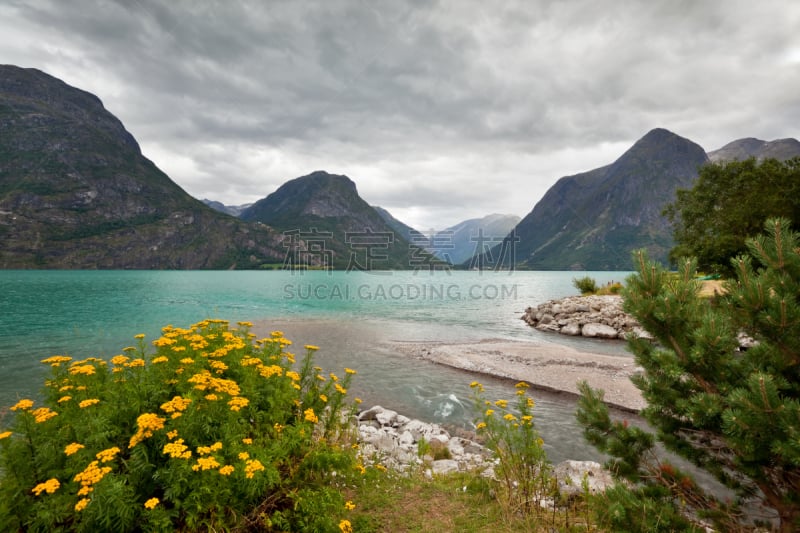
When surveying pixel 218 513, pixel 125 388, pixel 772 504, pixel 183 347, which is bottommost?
pixel 218 513

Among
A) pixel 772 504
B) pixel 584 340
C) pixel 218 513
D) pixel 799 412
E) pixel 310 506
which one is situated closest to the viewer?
pixel 799 412

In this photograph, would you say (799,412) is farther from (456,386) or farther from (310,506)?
(456,386)

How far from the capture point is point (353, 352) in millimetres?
23484

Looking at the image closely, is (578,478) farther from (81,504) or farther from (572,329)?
(572,329)

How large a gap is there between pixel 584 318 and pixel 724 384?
3450 cm

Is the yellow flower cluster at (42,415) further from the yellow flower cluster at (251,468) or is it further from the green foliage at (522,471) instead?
the green foliage at (522,471)

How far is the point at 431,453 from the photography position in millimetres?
9484

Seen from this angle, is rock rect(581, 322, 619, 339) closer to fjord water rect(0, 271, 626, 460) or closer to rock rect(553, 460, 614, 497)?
fjord water rect(0, 271, 626, 460)

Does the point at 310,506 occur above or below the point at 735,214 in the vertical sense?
below

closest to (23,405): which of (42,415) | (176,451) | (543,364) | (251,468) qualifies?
(42,415)

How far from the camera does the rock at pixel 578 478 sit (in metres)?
6.77

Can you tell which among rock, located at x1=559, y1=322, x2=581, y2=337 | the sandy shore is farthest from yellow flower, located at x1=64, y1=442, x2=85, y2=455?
rock, located at x1=559, y1=322, x2=581, y2=337

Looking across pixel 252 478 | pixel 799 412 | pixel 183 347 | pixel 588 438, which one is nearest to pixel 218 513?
pixel 252 478

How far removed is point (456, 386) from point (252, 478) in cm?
1459
